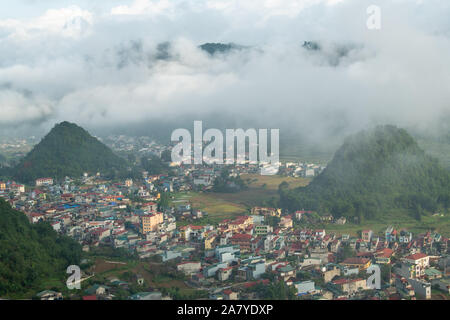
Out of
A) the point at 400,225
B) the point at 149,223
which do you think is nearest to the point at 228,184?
the point at 149,223

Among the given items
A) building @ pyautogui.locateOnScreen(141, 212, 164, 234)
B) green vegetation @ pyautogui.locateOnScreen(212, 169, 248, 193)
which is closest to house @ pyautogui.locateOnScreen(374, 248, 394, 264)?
→ building @ pyautogui.locateOnScreen(141, 212, 164, 234)

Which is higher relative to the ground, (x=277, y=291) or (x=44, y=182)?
(x=44, y=182)

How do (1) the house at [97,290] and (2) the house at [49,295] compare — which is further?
(1) the house at [97,290]

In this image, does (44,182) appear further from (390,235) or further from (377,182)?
(390,235)

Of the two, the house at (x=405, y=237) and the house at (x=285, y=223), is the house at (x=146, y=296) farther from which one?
the house at (x=405, y=237)

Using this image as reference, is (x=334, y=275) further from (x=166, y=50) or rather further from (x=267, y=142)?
(x=166, y=50)

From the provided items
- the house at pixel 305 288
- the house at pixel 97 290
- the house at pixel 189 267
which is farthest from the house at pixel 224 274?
the house at pixel 97 290
